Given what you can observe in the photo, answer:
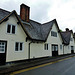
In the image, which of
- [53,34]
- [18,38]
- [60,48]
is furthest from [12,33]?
[60,48]

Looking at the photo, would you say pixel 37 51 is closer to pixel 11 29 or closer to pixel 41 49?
pixel 41 49

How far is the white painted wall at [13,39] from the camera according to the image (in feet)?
29.4

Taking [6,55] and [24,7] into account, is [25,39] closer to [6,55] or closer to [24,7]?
[6,55]

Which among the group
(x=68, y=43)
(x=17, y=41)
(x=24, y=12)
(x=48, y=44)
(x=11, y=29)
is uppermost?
(x=24, y=12)

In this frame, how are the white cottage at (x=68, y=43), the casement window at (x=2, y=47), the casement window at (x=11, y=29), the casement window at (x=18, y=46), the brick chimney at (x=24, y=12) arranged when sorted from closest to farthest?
the casement window at (x=2, y=47), the casement window at (x=11, y=29), the casement window at (x=18, y=46), the brick chimney at (x=24, y=12), the white cottage at (x=68, y=43)

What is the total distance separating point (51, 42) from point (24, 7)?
9114 mm

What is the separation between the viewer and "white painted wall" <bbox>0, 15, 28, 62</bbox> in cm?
895

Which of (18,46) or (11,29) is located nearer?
(11,29)

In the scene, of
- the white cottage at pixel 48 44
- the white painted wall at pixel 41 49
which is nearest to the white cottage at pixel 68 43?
the white cottage at pixel 48 44

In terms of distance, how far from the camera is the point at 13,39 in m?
9.74

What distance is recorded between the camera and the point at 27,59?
11055 mm

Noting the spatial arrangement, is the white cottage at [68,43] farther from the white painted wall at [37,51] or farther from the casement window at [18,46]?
the casement window at [18,46]

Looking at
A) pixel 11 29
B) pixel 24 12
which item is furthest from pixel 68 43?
pixel 11 29

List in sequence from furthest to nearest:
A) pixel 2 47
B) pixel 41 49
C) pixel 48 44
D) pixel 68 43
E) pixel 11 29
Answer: pixel 68 43 → pixel 48 44 → pixel 41 49 → pixel 11 29 → pixel 2 47
